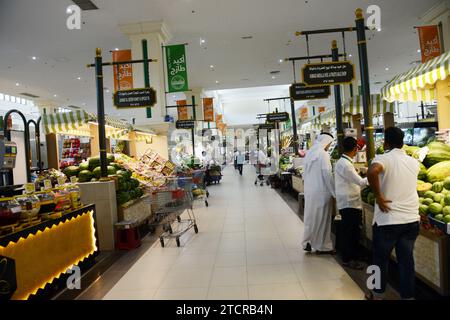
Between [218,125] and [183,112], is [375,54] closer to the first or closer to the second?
[183,112]

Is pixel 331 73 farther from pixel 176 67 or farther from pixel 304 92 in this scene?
pixel 176 67

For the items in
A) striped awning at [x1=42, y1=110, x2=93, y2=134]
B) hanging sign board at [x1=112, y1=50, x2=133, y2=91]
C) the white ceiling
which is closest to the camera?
striped awning at [x1=42, y1=110, x2=93, y2=134]

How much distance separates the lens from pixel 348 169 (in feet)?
13.5

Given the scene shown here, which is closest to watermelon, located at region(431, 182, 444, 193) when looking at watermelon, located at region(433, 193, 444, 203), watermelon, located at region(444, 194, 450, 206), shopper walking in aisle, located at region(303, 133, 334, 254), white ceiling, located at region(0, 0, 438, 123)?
watermelon, located at region(433, 193, 444, 203)

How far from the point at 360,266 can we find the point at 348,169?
1.17 m

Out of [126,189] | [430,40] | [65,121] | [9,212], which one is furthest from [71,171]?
[430,40]

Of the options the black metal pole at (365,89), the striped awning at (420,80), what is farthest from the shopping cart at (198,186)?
the black metal pole at (365,89)

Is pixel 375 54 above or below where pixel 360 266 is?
above

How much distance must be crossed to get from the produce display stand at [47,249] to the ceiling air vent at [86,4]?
18.1 feet

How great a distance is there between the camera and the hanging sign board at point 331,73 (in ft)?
17.7

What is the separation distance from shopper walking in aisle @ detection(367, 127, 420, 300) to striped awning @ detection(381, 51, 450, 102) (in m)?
1.83

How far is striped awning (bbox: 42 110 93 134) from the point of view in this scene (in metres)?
7.67

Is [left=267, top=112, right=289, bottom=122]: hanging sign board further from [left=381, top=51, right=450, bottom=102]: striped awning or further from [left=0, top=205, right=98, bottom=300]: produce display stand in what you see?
[left=0, top=205, right=98, bottom=300]: produce display stand
